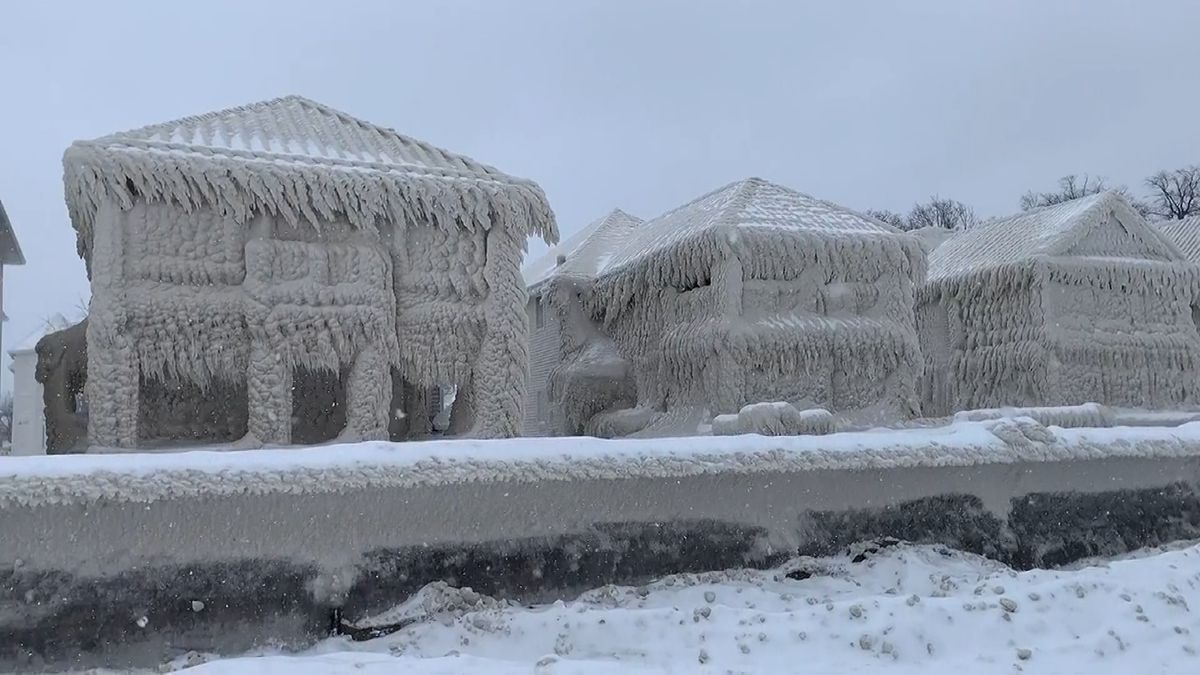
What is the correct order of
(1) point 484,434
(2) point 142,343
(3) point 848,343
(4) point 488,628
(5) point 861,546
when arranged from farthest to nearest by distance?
(3) point 848,343 → (1) point 484,434 → (2) point 142,343 → (5) point 861,546 → (4) point 488,628

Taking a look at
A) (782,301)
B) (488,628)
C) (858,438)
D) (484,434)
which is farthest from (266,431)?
(782,301)

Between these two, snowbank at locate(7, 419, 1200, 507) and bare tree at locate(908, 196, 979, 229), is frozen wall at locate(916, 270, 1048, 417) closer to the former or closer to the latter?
snowbank at locate(7, 419, 1200, 507)

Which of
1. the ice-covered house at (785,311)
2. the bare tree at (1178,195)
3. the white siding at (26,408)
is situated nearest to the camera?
the ice-covered house at (785,311)

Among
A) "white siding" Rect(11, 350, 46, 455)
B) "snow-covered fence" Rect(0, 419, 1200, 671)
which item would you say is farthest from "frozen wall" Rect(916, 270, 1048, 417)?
"white siding" Rect(11, 350, 46, 455)

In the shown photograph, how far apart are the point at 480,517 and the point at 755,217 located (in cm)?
828

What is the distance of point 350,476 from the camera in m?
4.77

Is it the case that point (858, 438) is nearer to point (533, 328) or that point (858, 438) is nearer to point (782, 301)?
point (782, 301)

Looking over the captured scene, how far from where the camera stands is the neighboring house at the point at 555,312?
1530cm

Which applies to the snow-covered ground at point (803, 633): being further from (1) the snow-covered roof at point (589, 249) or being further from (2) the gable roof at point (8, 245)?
(2) the gable roof at point (8, 245)

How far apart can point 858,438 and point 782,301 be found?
19.2 feet

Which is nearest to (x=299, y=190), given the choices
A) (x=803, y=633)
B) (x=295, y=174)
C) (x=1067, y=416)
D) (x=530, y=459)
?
(x=295, y=174)

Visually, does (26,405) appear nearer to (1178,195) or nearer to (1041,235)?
(1041,235)

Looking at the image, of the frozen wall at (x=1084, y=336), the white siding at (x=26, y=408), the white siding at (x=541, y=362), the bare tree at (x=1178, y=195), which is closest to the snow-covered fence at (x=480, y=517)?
the frozen wall at (x=1084, y=336)

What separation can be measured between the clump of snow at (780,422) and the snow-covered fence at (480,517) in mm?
1187
